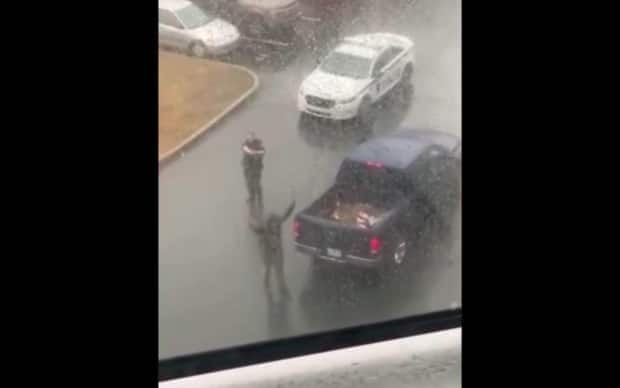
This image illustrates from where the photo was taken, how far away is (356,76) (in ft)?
6.29

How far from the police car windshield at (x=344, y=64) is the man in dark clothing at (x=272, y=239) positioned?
0.34 m

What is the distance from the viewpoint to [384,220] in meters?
2.01

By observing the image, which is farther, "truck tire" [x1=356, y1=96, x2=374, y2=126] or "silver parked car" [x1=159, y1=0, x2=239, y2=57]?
"truck tire" [x1=356, y1=96, x2=374, y2=126]

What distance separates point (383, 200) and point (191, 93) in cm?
53

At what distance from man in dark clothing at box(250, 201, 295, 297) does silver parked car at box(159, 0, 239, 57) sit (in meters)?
0.40

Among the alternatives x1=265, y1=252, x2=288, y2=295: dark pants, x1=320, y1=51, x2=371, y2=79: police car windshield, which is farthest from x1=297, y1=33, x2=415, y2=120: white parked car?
x1=265, y1=252, x2=288, y2=295: dark pants

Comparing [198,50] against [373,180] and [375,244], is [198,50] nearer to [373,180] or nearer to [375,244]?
[373,180]

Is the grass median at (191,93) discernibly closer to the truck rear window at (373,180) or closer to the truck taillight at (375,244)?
the truck rear window at (373,180)

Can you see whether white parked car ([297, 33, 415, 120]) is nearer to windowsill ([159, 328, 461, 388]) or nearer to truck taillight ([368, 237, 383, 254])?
truck taillight ([368, 237, 383, 254])

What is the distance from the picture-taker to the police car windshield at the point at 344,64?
74.7 inches

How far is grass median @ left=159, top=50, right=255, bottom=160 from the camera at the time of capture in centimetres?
181

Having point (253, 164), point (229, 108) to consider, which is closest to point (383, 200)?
point (253, 164)

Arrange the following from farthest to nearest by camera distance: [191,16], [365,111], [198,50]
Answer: [365,111]
[198,50]
[191,16]
